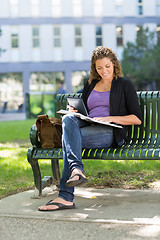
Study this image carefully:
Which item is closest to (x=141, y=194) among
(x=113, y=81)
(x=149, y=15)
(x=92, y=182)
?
(x=92, y=182)

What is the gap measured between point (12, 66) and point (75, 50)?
5.20 m

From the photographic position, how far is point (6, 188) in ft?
17.1

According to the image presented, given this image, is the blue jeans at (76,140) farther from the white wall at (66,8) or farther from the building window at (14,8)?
the building window at (14,8)

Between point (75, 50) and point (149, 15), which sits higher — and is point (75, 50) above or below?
below

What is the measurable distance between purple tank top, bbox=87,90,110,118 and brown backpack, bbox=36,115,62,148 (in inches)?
17.0

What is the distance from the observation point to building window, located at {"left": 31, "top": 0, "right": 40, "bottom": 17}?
37125mm

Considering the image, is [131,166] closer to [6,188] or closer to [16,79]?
[6,188]

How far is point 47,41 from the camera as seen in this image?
37.5m

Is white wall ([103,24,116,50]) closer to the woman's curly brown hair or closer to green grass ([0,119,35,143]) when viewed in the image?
green grass ([0,119,35,143])

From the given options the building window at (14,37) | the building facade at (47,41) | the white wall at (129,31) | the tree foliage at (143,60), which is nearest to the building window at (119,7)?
the building facade at (47,41)

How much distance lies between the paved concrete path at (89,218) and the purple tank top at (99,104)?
2.69ft

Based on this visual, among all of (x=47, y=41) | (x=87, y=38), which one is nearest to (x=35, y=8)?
(x=47, y=41)

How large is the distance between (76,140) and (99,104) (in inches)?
29.3

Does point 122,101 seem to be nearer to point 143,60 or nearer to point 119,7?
point 143,60
